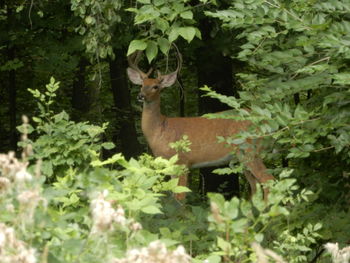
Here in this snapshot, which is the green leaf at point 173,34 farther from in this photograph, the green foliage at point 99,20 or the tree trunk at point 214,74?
the tree trunk at point 214,74

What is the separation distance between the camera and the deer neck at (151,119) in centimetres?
1161

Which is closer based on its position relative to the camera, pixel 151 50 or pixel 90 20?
pixel 151 50

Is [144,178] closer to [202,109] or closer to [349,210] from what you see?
[349,210]

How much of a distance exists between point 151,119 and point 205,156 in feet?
2.86

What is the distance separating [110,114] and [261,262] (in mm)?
14379

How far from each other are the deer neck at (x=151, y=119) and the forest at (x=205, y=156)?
28cm

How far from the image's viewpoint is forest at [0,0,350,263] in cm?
320

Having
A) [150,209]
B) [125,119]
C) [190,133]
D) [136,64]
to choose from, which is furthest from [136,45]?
[125,119]

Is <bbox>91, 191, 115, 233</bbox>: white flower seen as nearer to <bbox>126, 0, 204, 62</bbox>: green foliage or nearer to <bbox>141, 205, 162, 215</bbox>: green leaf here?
<bbox>141, 205, 162, 215</bbox>: green leaf

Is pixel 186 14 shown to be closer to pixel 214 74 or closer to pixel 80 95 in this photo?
→ pixel 214 74

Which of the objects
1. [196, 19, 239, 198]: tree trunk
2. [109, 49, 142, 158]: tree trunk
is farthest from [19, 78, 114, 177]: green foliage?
[109, 49, 142, 158]: tree trunk

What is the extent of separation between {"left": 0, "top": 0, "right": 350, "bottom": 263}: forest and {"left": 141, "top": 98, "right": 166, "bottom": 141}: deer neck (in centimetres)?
28

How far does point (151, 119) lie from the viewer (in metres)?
11.6

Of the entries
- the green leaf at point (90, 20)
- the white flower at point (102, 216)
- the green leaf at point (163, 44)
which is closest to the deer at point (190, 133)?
the green leaf at point (90, 20)
